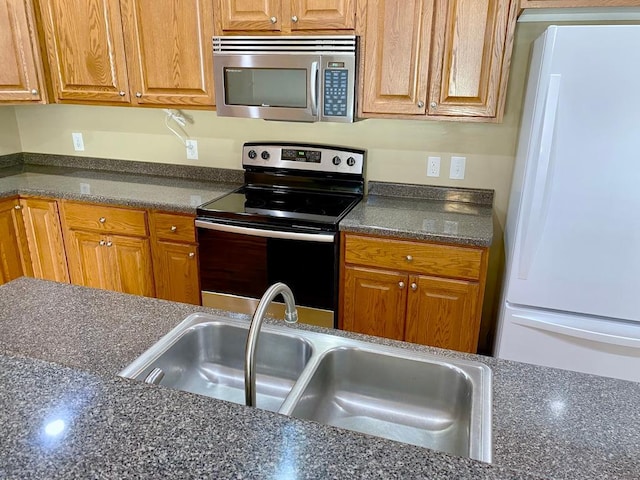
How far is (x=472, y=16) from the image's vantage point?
2018mm

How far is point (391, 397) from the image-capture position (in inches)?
45.6

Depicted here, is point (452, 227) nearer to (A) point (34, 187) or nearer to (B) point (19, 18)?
(A) point (34, 187)

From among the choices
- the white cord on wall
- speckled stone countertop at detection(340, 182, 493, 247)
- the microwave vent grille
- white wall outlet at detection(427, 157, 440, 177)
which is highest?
the microwave vent grille

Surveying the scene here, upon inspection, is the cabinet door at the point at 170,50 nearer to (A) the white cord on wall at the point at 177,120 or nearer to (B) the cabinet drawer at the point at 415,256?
(A) the white cord on wall at the point at 177,120

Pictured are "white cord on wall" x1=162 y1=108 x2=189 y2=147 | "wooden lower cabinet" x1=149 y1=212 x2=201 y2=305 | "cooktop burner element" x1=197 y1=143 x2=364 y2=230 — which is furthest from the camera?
"white cord on wall" x1=162 y1=108 x2=189 y2=147

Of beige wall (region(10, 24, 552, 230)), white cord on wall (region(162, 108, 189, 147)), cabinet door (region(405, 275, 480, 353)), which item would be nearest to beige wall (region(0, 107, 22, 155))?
beige wall (region(10, 24, 552, 230))

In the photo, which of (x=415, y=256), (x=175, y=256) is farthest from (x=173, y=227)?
(x=415, y=256)

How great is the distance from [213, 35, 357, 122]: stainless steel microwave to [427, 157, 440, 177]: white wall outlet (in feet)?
1.91

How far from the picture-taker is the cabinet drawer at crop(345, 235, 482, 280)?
209 cm

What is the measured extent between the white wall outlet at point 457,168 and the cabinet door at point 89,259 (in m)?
2.02

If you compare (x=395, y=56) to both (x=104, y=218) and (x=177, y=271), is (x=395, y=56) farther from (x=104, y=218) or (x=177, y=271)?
(x=104, y=218)

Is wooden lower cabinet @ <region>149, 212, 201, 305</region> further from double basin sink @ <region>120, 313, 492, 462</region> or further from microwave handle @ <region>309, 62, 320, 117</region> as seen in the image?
double basin sink @ <region>120, 313, 492, 462</region>

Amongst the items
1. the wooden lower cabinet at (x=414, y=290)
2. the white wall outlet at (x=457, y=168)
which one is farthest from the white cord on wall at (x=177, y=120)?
the white wall outlet at (x=457, y=168)

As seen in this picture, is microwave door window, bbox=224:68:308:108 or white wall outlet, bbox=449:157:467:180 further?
white wall outlet, bbox=449:157:467:180
